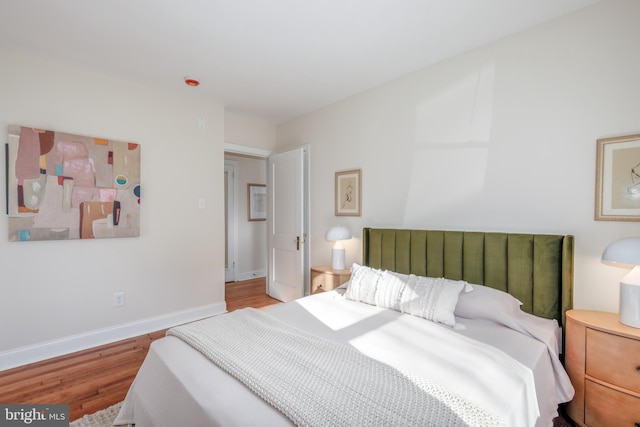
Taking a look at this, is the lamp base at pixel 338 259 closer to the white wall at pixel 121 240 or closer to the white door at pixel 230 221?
the white wall at pixel 121 240

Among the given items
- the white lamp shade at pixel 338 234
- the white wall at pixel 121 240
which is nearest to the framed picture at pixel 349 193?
the white lamp shade at pixel 338 234

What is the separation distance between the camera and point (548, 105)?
80.7 inches

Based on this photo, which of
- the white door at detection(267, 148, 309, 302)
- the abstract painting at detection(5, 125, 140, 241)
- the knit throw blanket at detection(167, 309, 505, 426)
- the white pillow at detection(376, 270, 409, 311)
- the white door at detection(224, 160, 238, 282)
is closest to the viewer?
the knit throw blanket at detection(167, 309, 505, 426)

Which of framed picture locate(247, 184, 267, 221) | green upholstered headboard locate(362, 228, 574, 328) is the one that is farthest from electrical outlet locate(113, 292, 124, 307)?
framed picture locate(247, 184, 267, 221)

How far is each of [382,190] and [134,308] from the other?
9.13 ft

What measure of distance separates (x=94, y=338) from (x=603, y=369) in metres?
3.80

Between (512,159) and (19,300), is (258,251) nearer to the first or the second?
(19,300)

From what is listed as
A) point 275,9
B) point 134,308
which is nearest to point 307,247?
point 134,308

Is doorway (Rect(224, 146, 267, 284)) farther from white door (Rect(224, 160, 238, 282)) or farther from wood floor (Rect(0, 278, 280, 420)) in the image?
wood floor (Rect(0, 278, 280, 420))

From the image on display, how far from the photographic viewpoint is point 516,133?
218 cm

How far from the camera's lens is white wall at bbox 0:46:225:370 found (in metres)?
2.45

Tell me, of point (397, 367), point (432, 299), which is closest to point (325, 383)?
point (397, 367)

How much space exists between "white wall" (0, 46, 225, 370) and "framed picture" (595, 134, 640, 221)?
3468 millimetres

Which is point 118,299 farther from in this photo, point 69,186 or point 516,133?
point 516,133
